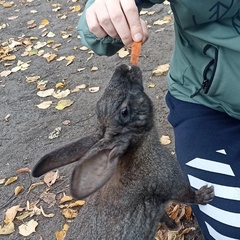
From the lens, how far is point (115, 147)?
7.95 ft

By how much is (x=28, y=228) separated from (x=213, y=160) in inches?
56.2

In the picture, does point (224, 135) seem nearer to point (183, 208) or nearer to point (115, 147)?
point (115, 147)

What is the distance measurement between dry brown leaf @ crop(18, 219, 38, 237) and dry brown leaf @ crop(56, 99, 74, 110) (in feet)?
4.72

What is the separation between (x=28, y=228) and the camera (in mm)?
3447

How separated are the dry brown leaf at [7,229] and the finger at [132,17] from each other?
181cm

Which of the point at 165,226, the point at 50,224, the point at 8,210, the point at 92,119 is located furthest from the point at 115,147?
the point at 92,119

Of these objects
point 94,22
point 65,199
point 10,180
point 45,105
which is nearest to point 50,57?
point 45,105

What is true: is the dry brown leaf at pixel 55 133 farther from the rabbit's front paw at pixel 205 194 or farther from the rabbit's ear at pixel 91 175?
the rabbit's ear at pixel 91 175

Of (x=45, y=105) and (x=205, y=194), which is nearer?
(x=205, y=194)

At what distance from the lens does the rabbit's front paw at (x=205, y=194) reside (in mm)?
2693

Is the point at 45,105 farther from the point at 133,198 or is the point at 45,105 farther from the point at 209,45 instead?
the point at 209,45

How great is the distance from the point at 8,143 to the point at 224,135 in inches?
88.4

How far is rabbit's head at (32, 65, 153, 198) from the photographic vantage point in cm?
244

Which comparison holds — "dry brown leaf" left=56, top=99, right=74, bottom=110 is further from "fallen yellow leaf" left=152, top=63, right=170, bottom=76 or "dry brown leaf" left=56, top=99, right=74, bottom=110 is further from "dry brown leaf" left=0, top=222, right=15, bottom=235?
"dry brown leaf" left=0, top=222, right=15, bottom=235
